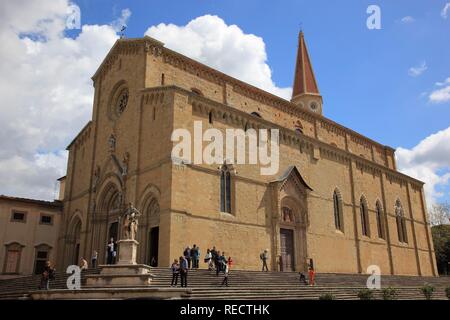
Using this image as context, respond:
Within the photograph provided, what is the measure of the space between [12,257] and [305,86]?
32754 millimetres

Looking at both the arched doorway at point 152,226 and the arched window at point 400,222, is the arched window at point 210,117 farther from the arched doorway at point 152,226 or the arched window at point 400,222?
the arched window at point 400,222

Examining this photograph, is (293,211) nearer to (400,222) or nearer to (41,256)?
(400,222)

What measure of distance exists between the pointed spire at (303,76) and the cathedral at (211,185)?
956cm

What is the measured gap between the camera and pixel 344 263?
28969mm

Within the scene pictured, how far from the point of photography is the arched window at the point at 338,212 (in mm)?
30078

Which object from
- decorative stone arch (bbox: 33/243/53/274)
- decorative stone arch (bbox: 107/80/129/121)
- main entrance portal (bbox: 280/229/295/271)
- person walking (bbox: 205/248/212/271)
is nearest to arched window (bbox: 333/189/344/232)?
main entrance portal (bbox: 280/229/295/271)

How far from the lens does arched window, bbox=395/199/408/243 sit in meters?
36.9

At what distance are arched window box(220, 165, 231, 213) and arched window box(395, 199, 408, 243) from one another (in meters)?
21.0

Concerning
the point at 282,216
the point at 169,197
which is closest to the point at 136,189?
the point at 169,197

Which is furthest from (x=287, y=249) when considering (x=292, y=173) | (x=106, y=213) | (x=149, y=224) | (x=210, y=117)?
(x=106, y=213)

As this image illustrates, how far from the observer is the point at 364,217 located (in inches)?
1305

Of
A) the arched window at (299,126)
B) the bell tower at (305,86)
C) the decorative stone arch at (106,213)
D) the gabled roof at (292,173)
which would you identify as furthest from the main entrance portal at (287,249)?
the bell tower at (305,86)

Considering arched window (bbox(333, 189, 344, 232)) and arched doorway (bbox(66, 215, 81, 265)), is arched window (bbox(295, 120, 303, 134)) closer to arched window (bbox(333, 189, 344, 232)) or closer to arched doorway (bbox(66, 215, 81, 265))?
arched window (bbox(333, 189, 344, 232))
